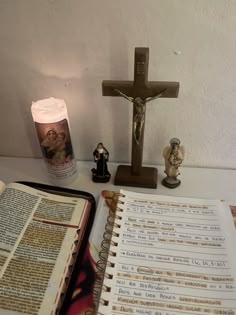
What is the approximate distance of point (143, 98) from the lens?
540 mm

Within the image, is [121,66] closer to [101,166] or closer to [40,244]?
[101,166]

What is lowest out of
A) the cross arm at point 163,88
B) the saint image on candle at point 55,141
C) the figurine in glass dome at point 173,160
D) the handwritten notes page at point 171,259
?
the handwritten notes page at point 171,259

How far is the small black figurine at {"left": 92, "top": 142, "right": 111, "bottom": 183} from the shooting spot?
60 cm

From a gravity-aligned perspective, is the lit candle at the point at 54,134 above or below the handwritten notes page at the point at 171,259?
above

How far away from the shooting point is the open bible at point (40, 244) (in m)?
0.42

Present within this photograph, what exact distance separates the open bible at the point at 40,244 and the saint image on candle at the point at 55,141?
6cm

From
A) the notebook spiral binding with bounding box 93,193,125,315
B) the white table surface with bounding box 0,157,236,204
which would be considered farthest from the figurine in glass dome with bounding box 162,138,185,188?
the notebook spiral binding with bounding box 93,193,125,315

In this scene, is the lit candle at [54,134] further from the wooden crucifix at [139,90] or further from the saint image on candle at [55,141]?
the wooden crucifix at [139,90]

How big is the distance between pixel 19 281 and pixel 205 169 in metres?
0.46

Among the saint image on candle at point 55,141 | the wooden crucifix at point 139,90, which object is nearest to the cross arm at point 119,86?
the wooden crucifix at point 139,90

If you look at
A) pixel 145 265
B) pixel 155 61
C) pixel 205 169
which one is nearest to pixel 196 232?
pixel 145 265

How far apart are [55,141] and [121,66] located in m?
0.20

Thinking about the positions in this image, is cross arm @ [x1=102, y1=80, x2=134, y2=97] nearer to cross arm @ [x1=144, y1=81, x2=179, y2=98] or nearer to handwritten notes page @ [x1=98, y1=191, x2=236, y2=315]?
cross arm @ [x1=144, y1=81, x2=179, y2=98]

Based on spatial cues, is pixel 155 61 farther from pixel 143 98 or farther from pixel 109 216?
pixel 109 216
